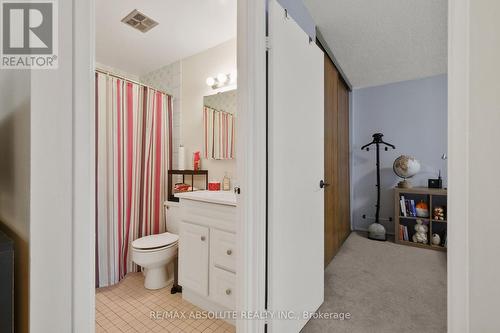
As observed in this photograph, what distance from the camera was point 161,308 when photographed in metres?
1.75

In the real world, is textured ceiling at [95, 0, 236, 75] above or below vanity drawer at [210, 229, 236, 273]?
above

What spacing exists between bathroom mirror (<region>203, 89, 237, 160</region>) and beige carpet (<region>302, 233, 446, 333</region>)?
1.57 meters

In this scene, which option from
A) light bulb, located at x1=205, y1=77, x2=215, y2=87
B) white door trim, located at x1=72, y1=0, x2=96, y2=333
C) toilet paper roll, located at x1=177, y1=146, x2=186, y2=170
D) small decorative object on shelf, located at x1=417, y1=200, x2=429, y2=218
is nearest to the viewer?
white door trim, located at x1=72, y1=0, x2=96, y2=333

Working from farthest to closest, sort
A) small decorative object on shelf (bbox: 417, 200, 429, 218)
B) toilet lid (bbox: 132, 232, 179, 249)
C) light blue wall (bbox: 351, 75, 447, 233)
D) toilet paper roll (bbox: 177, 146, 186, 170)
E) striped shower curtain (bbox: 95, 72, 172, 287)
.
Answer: light blue wall (bbox: 351, 75, 447, 233), small decorative object on shelf (bbox: 417, 200, 429, 218), toilet paper roll (bbox: 177, 146, 186, 170), striped shower curtain (bbox: 95, 72, 172, 287), toilet lid (bbox: 132, 232, 179, 249)

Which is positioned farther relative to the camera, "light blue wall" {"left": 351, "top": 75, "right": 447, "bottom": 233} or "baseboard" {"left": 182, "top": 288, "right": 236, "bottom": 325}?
"light blue wall" {"left": 351, "top": 75, "right": 447, "bottom": 233}

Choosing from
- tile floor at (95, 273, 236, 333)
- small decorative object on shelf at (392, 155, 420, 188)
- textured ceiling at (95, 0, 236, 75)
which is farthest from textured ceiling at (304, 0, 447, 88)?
tile floor at (95, 273, 236, 333)

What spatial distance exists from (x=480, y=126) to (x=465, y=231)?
0.31 metres

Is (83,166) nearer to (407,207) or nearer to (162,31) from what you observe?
(162,31)

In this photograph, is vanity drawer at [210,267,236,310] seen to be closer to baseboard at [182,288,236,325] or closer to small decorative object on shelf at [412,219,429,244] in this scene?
baseboard at [182,288,236,325]

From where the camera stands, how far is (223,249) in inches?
61.4

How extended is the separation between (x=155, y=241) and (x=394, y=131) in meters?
3.60

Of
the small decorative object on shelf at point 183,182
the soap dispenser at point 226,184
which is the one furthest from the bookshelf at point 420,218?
the small decorative object on shelf at point 183,182

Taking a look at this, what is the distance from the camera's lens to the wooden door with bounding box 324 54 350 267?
229cm

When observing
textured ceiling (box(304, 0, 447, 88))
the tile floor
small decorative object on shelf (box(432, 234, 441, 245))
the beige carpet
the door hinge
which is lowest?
the tile floor
